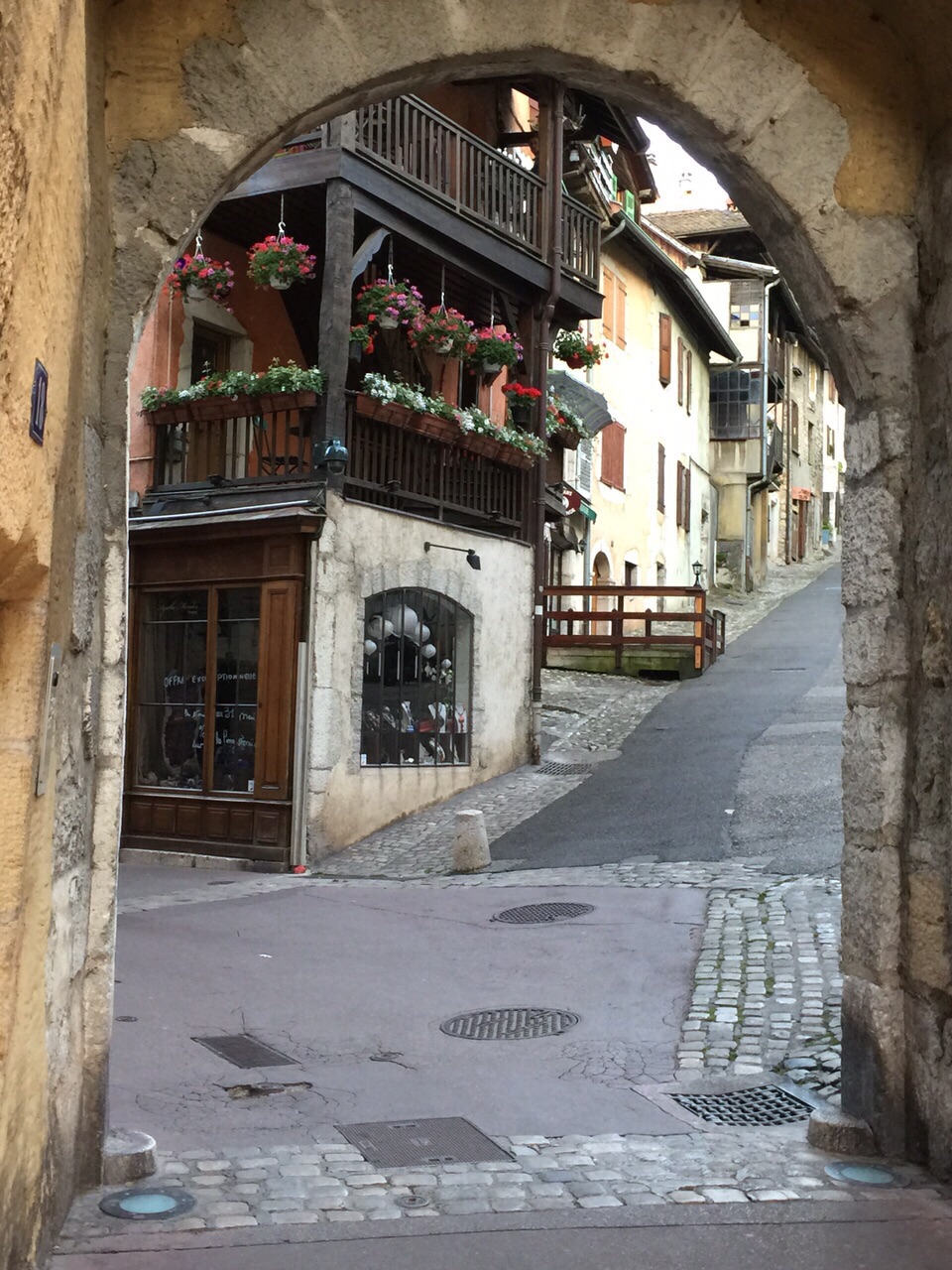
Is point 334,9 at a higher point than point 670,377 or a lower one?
lower

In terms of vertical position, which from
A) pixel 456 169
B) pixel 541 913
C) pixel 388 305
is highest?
pixel 456 169

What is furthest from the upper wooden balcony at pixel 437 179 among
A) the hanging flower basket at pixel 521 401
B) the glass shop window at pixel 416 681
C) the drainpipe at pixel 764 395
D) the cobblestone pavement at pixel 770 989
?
the drainpipe at pixel 764 395

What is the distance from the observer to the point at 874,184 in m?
4.25

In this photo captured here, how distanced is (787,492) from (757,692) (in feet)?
71.9

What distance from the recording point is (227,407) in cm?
1255

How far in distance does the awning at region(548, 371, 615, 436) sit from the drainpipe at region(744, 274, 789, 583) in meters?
13.0

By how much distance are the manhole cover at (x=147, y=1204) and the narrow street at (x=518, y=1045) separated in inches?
1.7

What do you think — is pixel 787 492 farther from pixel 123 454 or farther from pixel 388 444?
pixel 123 454

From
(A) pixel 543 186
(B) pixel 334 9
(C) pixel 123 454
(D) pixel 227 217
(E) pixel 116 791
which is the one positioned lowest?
(E) pixel 116 791

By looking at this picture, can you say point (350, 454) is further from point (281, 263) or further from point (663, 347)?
point (663, 347)

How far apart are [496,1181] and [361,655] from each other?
853cm

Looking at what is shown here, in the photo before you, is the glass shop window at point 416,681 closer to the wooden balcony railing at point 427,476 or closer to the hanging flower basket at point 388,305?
the wooden balcony railing at point 427,476

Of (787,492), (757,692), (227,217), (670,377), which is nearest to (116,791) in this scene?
(227,217)

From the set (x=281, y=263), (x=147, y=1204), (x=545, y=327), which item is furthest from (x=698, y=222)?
(x=147, y=1204)
